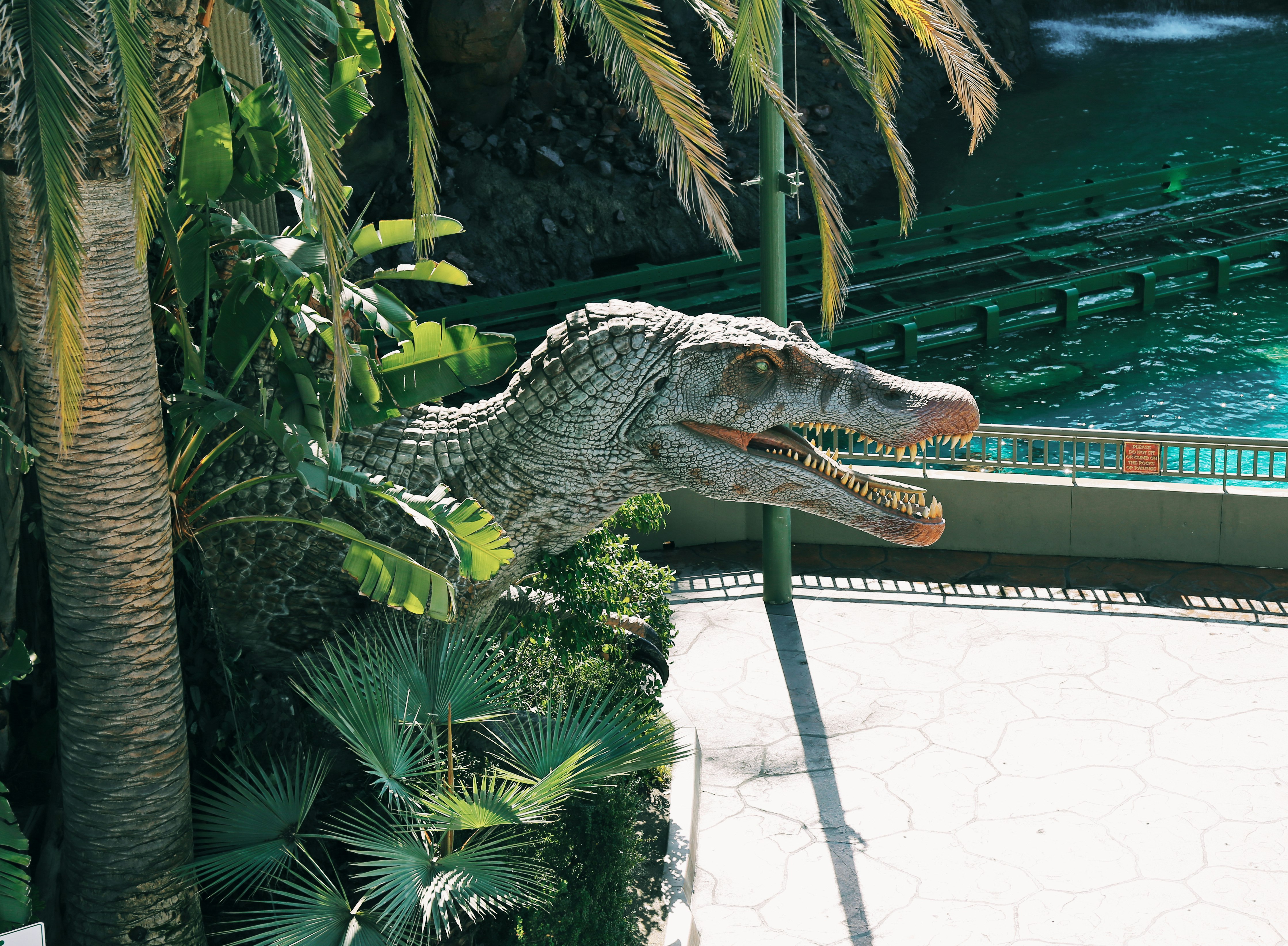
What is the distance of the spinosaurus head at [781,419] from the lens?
4.34 meters

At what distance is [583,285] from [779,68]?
6.43 metres

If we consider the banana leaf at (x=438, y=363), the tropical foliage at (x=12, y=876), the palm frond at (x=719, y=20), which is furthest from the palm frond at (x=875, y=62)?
the tropical foliage at (x=12, y=876)

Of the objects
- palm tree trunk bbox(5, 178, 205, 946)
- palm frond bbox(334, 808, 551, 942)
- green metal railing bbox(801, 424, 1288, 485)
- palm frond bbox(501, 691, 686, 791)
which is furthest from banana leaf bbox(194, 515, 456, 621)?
green metal railing bbox(801, 424, 1288, 485)

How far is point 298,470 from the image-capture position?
3.60 m

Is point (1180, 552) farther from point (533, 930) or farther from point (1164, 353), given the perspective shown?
point (1164, 353)

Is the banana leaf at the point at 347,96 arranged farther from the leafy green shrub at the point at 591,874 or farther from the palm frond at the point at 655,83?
the leafy green shrub at the point at 591,874

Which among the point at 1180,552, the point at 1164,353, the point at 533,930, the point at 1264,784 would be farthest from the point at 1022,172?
the point at 533,930

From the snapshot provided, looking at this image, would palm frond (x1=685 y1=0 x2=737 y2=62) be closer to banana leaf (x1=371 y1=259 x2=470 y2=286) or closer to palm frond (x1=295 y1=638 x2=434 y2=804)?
banana leaf (x1=371 y1=259 x2=470 y2=286)

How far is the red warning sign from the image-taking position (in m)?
7.41

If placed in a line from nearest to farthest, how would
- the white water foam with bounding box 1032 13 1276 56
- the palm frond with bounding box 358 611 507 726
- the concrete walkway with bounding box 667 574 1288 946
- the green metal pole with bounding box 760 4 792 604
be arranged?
1. the palm frond with bounding box 358 611 507 726
2. the concrete walkway with bounding box 667 574 1288 946
3. the green metal pole with bounding box 760 4 792 604
4. the white water foam with bounding box 1032 13 1276 56

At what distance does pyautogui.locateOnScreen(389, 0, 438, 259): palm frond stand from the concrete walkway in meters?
3.01

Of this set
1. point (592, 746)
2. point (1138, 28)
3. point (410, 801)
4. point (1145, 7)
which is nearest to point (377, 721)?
point (410, 801)

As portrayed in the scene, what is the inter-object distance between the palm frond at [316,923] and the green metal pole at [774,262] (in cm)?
328

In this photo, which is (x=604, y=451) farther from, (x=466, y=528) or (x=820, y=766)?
(x=820, y=766)
